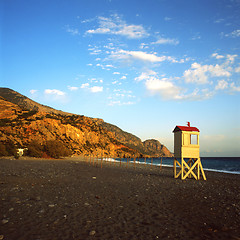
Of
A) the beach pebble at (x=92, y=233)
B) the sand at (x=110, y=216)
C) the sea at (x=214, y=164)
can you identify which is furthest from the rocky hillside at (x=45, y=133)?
the beach pebble at (x=92, y=233)

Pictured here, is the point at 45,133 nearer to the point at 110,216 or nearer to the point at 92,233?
the point at 110,216

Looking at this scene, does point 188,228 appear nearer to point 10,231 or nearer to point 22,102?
point 10,231

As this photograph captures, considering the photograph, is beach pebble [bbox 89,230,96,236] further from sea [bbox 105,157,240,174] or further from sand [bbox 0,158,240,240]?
sea [bbox 105,157,240,174]

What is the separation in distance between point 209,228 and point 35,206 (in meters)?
6.83

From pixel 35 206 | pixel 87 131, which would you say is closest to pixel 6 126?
pixel 87 131

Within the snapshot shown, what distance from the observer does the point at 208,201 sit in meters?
10.5

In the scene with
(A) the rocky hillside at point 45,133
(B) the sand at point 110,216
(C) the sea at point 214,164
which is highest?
(A) the rocky hillside at point 45,133

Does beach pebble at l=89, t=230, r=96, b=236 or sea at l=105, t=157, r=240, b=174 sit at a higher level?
beach pebble at l=89, t=230, r=96, b=236

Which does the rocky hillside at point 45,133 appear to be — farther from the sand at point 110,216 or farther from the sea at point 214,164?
the sand at point 110,216

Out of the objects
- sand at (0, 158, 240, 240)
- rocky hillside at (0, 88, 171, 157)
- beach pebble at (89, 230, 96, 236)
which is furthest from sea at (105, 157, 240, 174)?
beach pebble at (89, 230, 96, 236)

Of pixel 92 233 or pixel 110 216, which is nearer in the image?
pixel 92 233

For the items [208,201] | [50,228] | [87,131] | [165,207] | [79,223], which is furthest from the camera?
[87,131]

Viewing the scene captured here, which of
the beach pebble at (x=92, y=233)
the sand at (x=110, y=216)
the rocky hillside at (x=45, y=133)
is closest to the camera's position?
the beach pebble at (x=92, y=233)

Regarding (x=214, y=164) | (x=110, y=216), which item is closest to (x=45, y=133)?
(x=110, y=216)
